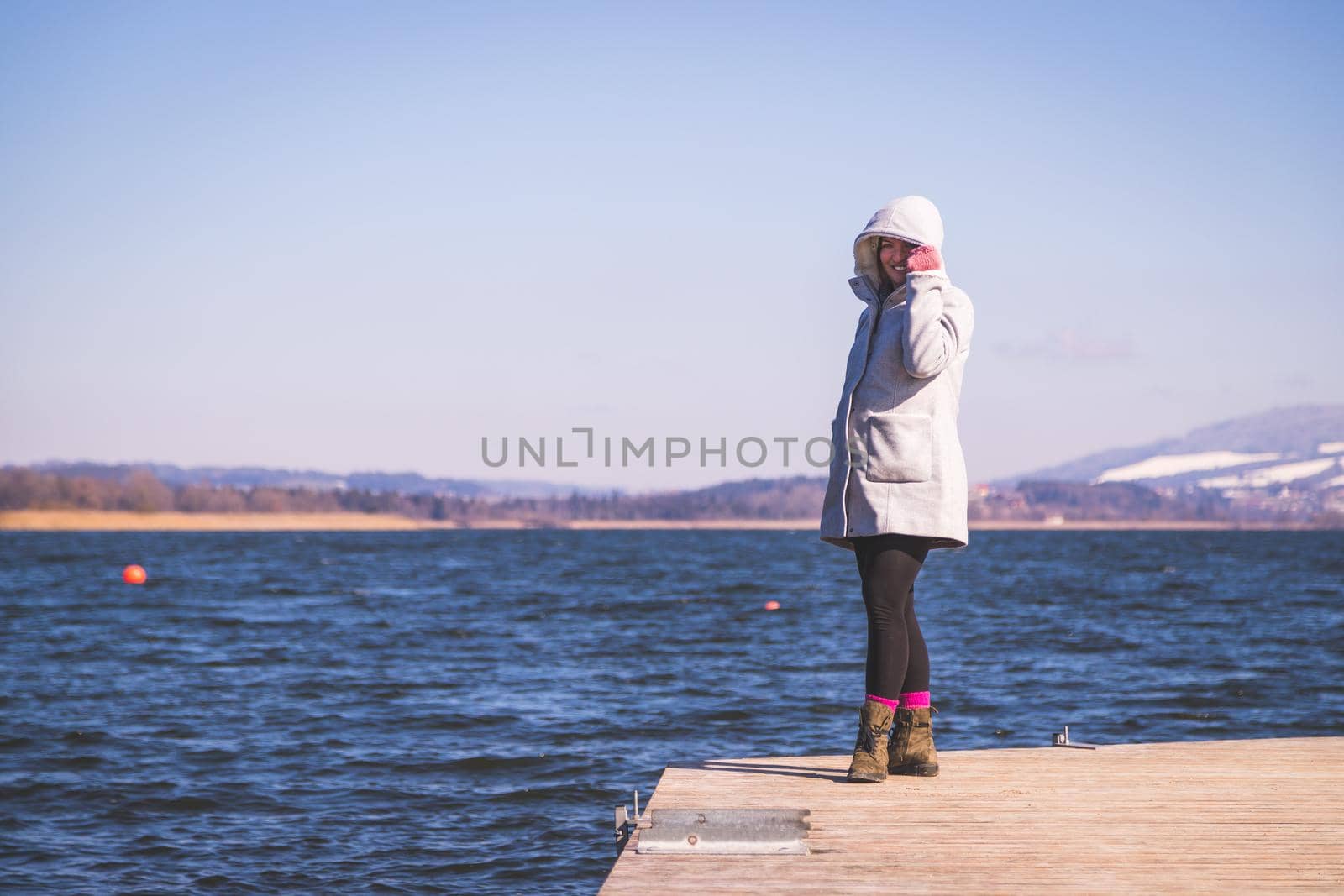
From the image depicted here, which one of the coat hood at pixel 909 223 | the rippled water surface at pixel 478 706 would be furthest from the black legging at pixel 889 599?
the rippled water surface at pixel 478 706

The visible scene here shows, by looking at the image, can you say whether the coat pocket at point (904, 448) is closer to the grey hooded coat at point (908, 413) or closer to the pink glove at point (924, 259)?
the grey hooded coat at point (908, 413)

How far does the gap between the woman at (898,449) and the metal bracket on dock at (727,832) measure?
0.85m

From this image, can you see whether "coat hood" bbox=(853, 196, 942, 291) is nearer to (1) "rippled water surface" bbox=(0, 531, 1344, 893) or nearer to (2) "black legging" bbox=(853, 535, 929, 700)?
(2) "black legging" bbox=(853, 535, 929, 700)

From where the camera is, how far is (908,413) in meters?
4.83

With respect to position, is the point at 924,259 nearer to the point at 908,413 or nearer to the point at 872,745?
the point at 908,413

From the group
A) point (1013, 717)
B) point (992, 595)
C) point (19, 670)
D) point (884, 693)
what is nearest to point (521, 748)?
point (1013, 717)

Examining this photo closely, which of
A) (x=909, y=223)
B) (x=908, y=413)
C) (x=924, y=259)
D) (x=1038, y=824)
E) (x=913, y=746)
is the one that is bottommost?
(x=1038, y=824)

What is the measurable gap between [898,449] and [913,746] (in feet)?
4.16

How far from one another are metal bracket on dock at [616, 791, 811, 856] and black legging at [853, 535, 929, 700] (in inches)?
32.5

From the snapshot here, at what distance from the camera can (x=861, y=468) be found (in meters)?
4.90

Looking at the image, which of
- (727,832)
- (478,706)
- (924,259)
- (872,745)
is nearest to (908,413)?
(924,259)

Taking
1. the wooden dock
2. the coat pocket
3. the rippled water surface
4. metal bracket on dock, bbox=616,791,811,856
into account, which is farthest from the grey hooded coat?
the rippled water surface

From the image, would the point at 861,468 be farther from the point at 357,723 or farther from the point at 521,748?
the point at 357,723

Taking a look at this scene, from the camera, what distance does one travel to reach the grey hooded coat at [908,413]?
4.75 m
